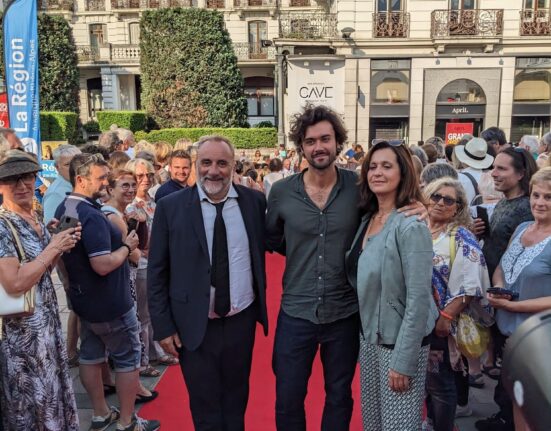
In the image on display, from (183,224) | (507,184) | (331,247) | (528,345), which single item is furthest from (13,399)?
(507,184)

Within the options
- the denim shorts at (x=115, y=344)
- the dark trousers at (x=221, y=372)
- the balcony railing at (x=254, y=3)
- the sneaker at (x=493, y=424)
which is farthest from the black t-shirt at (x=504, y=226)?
the balcony railing at (x=254, y=3)

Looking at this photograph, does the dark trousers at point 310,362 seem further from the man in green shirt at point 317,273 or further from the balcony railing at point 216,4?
the balcony railing at point 216,4

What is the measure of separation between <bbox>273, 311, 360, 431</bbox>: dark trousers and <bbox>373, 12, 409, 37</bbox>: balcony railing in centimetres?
1942

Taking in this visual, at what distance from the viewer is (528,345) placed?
101cm

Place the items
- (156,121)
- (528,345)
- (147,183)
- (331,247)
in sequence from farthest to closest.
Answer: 1. (156,121)
2. (147,183)
3. (331,247)
4. (528,345)

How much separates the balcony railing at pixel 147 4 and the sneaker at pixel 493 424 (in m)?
31.9

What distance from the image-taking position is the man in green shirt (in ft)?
8.45

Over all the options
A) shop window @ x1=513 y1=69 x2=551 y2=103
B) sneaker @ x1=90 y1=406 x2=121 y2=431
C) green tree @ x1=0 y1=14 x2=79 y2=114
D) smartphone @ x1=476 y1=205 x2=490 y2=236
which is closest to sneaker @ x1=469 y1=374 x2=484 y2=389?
smartphone @ x1=476 y1=205 x2=490 y2=236

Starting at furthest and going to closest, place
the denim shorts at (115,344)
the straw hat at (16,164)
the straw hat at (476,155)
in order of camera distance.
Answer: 1. the straw hat at (476,155)
2. the denim shorts at (115,344)
3. the straw hat at (16,164)

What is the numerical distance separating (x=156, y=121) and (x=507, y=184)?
2202 cm

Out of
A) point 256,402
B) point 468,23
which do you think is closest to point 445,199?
point 256,402

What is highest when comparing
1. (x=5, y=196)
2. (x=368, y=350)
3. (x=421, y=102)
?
→ (x=421, y=102)

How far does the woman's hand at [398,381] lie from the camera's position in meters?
2.26

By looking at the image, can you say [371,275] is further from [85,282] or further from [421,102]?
[421,102]
